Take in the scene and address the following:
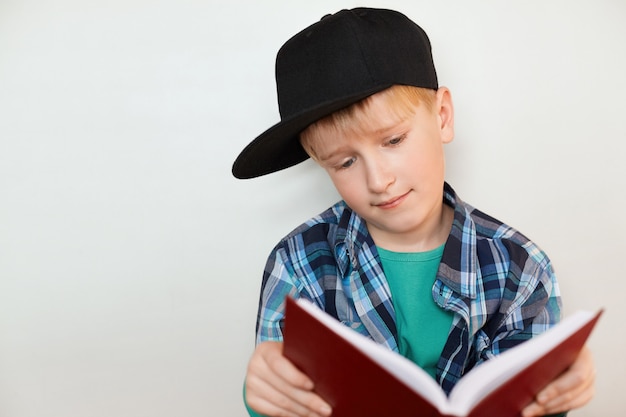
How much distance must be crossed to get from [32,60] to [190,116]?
0.32 metres

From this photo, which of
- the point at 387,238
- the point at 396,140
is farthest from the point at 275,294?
the point at 396,140

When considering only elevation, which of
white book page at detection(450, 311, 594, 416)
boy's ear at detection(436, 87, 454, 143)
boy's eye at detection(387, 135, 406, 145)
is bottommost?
white book page at detection(450, 311, 594, 416)

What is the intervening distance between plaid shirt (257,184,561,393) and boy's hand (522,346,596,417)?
0.22m

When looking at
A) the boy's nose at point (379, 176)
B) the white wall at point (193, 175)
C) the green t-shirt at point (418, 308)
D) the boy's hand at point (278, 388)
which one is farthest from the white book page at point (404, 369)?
the white wall at point (193, 175)

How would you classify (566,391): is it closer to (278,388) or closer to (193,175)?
(278,388)

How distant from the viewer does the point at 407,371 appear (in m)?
0.65

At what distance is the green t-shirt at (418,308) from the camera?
1.11 meters

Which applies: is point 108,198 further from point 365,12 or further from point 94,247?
point 365,12

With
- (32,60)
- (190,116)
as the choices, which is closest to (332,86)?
(190,116)

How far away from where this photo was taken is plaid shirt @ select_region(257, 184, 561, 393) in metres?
1.08

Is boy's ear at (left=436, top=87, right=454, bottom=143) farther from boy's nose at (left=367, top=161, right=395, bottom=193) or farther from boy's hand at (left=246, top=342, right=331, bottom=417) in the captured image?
boy's hand at (left=246, top=342, right=331, bottom=417)

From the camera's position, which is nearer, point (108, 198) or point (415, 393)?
point (415, 393)

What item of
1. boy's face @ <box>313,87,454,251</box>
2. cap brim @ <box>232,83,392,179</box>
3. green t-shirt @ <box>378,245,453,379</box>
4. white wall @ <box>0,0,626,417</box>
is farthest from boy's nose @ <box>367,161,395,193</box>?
white wall @ <box>0,0,626,417</box>

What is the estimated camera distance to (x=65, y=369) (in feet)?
4.33
